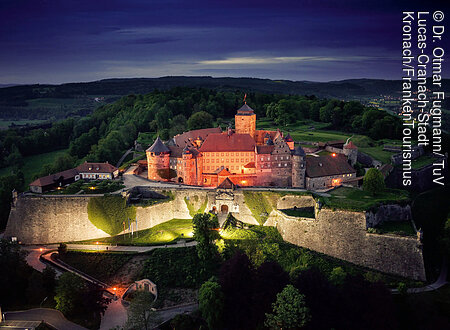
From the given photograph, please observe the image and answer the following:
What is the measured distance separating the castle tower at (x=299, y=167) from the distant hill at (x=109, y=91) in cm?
8147

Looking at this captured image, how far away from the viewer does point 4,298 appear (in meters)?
36.5

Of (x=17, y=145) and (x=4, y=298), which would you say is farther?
(x=17, y=145)

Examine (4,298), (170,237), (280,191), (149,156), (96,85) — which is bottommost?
(4,298)

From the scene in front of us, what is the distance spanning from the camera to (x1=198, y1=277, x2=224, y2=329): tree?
101ft

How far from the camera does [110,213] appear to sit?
1843 inches

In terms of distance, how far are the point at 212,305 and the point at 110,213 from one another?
2139 cm

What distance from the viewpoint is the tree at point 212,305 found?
101 feet

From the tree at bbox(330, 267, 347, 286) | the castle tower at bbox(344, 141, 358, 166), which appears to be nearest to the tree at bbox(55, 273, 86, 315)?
the tree at bbox(330, 267, 347, 286)

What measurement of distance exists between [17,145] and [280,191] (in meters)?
66.5

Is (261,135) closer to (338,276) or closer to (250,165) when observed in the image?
(250,165)

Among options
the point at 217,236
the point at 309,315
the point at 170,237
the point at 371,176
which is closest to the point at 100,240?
the point at 170,237

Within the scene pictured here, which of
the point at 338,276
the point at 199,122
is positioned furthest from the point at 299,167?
the point at 199,122

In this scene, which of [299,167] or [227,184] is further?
[299,167]

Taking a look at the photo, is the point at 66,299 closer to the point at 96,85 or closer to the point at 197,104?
the point at 197,104
